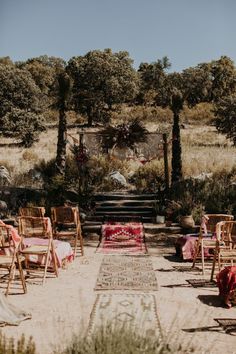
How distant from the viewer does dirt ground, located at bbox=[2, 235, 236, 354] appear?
459 centimetres

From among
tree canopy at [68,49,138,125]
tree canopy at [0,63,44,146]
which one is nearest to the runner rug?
tree canopy at [0,63,44,146]

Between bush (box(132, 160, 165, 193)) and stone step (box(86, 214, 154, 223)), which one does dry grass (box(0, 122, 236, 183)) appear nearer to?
bush (box(132, 160, 165, 193))

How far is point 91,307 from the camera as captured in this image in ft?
19.1

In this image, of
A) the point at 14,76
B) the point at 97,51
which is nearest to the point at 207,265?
the point at 14,76

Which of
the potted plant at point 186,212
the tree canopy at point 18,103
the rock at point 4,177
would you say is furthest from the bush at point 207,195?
the tree canopy at point 18,103

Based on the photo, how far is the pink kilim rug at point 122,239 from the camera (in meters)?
10.4

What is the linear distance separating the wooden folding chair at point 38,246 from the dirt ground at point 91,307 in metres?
0.37

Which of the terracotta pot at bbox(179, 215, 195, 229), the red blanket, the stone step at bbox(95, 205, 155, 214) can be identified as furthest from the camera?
the stone step at bbox(95, 205, 155, 214)

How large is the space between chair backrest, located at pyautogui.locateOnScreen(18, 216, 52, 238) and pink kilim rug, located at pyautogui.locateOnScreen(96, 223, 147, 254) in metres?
1.97

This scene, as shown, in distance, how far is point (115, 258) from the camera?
928cm

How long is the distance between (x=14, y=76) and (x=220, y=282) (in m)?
30.3

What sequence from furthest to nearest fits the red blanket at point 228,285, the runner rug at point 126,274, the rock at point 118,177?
the rock at point 118,177, the runner rug at point 126,274, the red blanket at point 228,285

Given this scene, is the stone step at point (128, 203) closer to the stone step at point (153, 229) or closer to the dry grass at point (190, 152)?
the stone step at point (153, 229)

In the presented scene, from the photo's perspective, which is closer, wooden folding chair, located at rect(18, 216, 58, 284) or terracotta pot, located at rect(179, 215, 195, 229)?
wooden folding chair, located at rect(18, 216, 58, 284)
